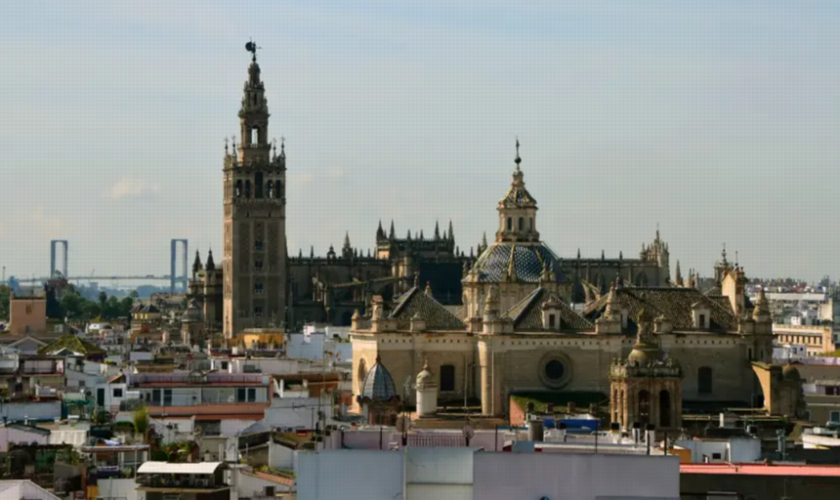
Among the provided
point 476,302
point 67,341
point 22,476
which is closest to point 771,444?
point 22,476

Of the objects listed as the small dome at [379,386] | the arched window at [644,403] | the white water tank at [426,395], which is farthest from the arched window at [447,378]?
the arched window at [644,403]

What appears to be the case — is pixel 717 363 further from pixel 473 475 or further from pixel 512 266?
pixel 473 475

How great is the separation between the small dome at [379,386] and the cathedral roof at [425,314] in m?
5.77

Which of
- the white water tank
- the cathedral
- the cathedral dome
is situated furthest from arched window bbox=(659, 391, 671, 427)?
the cathedral dome

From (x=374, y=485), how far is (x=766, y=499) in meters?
9.31

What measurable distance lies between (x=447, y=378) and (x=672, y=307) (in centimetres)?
848

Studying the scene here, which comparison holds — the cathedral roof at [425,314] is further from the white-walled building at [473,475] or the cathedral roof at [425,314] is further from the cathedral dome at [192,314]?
the cathedral dome at [192,314]

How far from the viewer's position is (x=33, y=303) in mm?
152000

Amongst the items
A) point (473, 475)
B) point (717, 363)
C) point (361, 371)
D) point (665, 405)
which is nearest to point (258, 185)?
point (361, 371)

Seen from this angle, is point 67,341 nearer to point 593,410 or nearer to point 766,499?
point 593,410

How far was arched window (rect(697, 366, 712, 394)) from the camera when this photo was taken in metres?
85.1

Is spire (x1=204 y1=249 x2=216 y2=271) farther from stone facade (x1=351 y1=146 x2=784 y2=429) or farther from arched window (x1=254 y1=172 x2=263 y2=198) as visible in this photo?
stone facade (x1=351 y1=146 x2=784 y2=429)

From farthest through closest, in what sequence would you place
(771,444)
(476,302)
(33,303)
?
(33,303) < (476,302) < (771,444)

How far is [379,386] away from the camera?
263 feet
